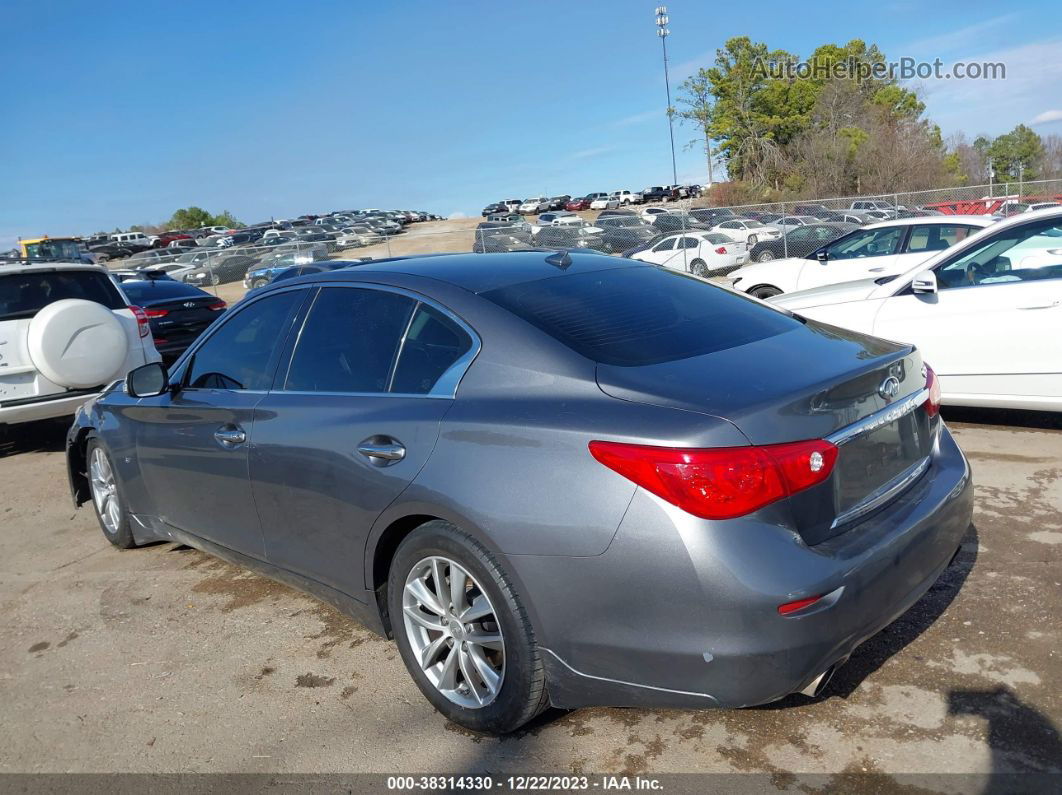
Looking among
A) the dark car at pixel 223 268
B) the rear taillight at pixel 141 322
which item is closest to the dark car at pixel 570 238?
the dark car at pixel 223 268

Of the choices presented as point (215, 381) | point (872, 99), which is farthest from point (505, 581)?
point (872, 99)

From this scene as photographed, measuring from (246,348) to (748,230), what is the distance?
26475 mm

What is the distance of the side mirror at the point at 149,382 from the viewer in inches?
174

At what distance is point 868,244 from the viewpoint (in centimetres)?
1106

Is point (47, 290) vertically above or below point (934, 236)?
above

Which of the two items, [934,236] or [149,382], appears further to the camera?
[934,236]

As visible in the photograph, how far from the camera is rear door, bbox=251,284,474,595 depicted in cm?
311

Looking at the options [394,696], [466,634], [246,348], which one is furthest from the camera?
[246,348]

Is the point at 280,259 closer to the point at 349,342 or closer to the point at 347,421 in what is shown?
the point at 349,342

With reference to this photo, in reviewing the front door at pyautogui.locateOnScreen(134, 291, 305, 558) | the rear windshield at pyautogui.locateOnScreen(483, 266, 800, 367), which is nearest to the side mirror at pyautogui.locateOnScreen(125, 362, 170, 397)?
the front door at pyautogui.locateOnScreen(134, 291, 305, 558)

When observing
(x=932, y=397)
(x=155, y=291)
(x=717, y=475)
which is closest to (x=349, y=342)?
(x=717, y=475)

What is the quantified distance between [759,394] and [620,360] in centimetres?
48

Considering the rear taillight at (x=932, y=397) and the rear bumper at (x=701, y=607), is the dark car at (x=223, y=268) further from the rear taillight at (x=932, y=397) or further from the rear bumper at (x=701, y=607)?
the rear bumper at (x=701, y=607)

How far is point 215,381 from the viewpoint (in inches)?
166
